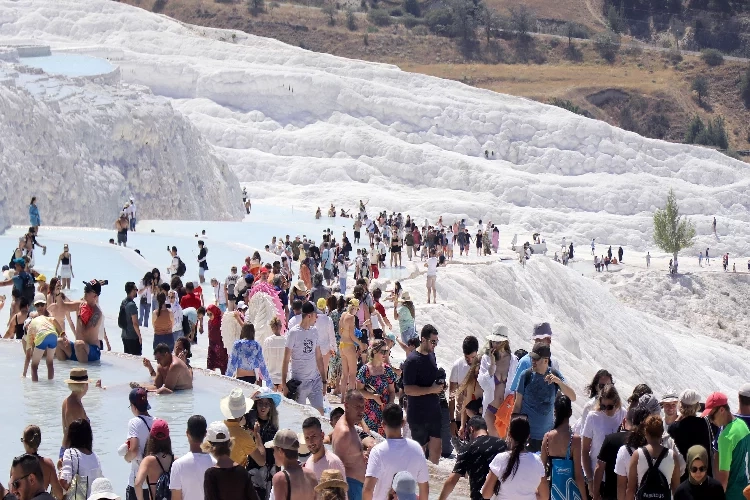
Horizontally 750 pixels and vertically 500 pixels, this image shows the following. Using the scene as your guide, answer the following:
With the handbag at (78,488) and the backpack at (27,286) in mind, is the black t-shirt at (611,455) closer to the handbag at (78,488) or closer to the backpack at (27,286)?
the handbag at (78,488)

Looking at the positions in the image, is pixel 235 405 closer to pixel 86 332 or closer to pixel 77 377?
pixel 77 377

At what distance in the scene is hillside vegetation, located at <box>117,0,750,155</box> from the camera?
86.1m

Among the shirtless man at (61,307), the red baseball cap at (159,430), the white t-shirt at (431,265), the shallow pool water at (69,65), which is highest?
the shallow pool water at (69,65)

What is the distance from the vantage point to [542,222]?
4834 centimetres

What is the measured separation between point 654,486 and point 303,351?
3913 mm

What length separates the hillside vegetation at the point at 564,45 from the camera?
86125 mm

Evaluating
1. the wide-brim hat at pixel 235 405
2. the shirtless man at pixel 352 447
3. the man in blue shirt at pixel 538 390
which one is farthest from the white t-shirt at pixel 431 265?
the wide-brim hat at pixel 235 405

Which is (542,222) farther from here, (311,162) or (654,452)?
(654,452)

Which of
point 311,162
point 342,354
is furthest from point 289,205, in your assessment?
point 342,354

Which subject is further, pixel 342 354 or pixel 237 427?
pixel 342 354

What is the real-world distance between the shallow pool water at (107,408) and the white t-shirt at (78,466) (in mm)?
1368

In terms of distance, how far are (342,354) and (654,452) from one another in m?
4.93

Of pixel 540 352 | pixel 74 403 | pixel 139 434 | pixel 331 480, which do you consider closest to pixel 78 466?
pixel 139 434

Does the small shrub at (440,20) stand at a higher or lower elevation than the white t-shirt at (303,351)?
higher
